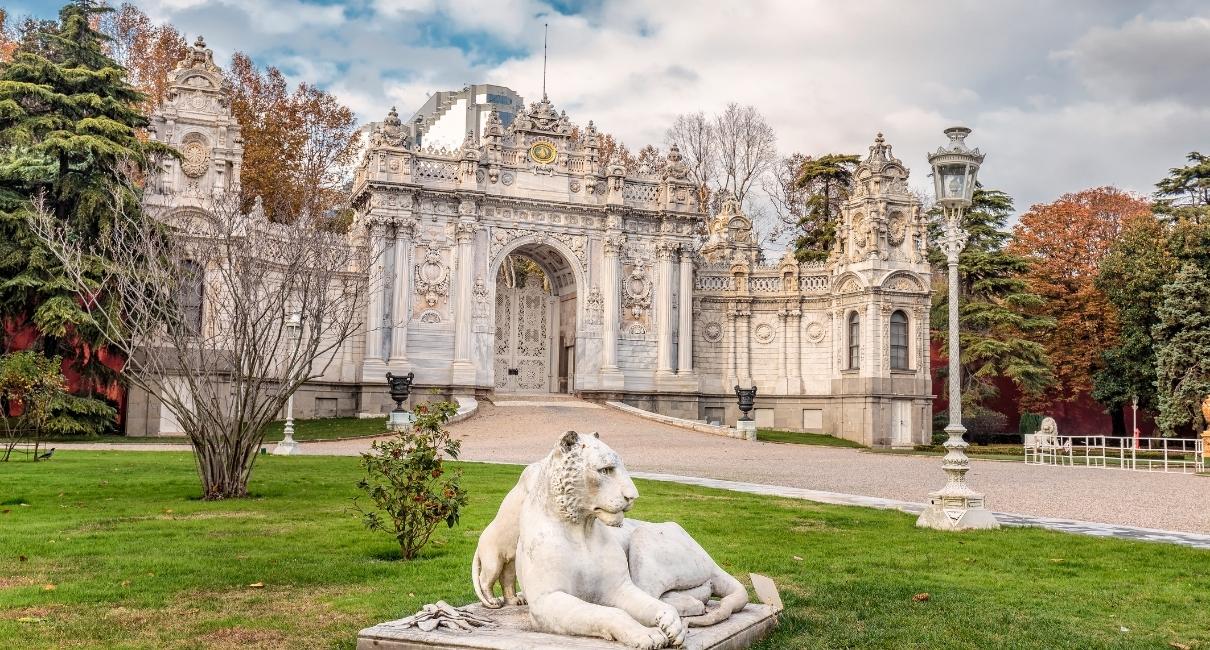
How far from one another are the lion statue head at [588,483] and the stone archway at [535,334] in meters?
32.4

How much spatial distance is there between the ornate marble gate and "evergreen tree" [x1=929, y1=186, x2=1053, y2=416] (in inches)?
602

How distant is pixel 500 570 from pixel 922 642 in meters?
2.50

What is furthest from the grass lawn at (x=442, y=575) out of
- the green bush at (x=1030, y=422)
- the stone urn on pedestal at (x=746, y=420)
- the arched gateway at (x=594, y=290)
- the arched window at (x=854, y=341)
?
the green bush at (x=1030, y=422)

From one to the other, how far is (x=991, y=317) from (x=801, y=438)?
10327 mm

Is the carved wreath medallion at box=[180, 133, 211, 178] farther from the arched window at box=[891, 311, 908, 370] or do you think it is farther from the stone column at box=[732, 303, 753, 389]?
the arched window at box=[891, 311, 908, 370]

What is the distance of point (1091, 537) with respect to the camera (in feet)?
35.2

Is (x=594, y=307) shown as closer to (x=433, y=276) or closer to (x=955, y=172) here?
(x=433, y=276)

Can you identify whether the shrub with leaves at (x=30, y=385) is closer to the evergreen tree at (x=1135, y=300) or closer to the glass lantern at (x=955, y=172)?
the glass lantern at (x=955, y=172)

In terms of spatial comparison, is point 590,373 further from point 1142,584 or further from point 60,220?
point 1142,584

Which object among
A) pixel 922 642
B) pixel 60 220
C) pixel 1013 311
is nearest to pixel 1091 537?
pixel 922 642

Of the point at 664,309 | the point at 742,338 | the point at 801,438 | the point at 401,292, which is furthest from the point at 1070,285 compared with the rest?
the point at 401,292

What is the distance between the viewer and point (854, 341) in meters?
36.1

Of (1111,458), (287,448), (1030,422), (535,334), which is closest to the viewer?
(287,448)

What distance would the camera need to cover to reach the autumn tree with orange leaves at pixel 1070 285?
41031 millimetres
